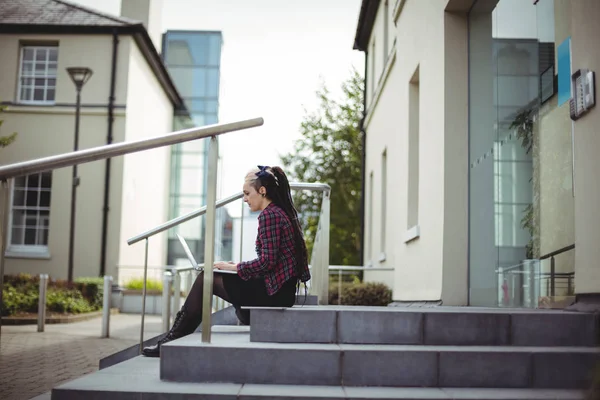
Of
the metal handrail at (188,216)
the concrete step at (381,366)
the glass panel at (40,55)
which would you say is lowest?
the concrete step at (381,366)

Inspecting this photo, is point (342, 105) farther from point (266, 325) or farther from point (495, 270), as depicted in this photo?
point (266, 325)

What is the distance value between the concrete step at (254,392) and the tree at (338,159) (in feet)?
69.5

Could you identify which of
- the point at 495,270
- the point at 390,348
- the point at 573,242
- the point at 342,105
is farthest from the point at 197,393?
the point at 342,105

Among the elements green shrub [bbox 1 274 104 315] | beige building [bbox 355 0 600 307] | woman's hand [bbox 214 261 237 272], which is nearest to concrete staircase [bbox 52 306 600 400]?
woman's hand [bbox 214 261 237 272]

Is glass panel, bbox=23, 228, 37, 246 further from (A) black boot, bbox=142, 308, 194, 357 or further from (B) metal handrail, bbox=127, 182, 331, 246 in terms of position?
(A) black boot, bbox=142, 308, 194, 357

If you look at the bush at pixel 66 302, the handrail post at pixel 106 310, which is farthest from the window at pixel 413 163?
the bush at pixel 66 302

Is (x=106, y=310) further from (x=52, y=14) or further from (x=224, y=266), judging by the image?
(x=52, y=14)

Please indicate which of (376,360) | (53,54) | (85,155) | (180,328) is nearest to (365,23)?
(53,54)

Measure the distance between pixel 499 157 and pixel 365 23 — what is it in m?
11.4

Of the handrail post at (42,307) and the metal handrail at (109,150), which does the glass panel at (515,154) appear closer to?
the metal handrail at (109,150)

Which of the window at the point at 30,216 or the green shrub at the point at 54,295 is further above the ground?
the window at the point at 30,216

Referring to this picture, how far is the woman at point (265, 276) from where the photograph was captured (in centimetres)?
468

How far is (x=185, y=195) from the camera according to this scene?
28328 millimetres

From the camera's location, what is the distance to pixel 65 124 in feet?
69.8
